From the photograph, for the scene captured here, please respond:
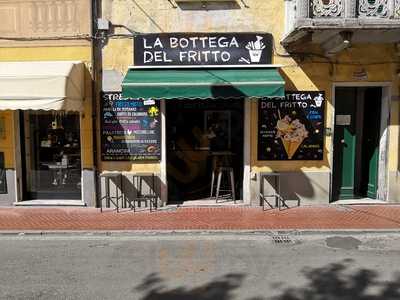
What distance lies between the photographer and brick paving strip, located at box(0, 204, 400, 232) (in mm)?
8742

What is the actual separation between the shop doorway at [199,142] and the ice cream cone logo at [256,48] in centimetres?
106

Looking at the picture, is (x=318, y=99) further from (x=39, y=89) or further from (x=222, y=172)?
(x=39, y=89)

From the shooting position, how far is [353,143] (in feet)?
35.8

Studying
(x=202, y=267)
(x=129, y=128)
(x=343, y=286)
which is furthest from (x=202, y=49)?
(x=343, y=286)

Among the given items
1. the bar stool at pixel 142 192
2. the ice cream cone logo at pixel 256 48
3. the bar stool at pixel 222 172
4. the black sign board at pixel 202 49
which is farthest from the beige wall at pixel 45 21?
the bar stool at pixel 222 172

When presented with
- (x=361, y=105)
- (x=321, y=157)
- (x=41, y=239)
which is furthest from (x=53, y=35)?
(x=361, y=105)

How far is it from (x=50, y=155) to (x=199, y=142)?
359 cm

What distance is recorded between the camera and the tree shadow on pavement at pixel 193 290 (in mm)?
5414

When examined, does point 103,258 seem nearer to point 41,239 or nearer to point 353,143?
point 41,239

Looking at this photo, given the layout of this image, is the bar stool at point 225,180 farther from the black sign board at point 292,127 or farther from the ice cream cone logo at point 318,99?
the ice cream cone logo at point 318,99

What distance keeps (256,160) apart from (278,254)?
364cm

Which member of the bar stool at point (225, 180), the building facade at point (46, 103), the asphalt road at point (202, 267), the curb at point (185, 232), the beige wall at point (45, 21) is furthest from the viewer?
the bar stool at point (225, 180)

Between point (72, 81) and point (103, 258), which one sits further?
point (72, 81)

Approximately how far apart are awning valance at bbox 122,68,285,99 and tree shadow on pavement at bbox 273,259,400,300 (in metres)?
4.11
